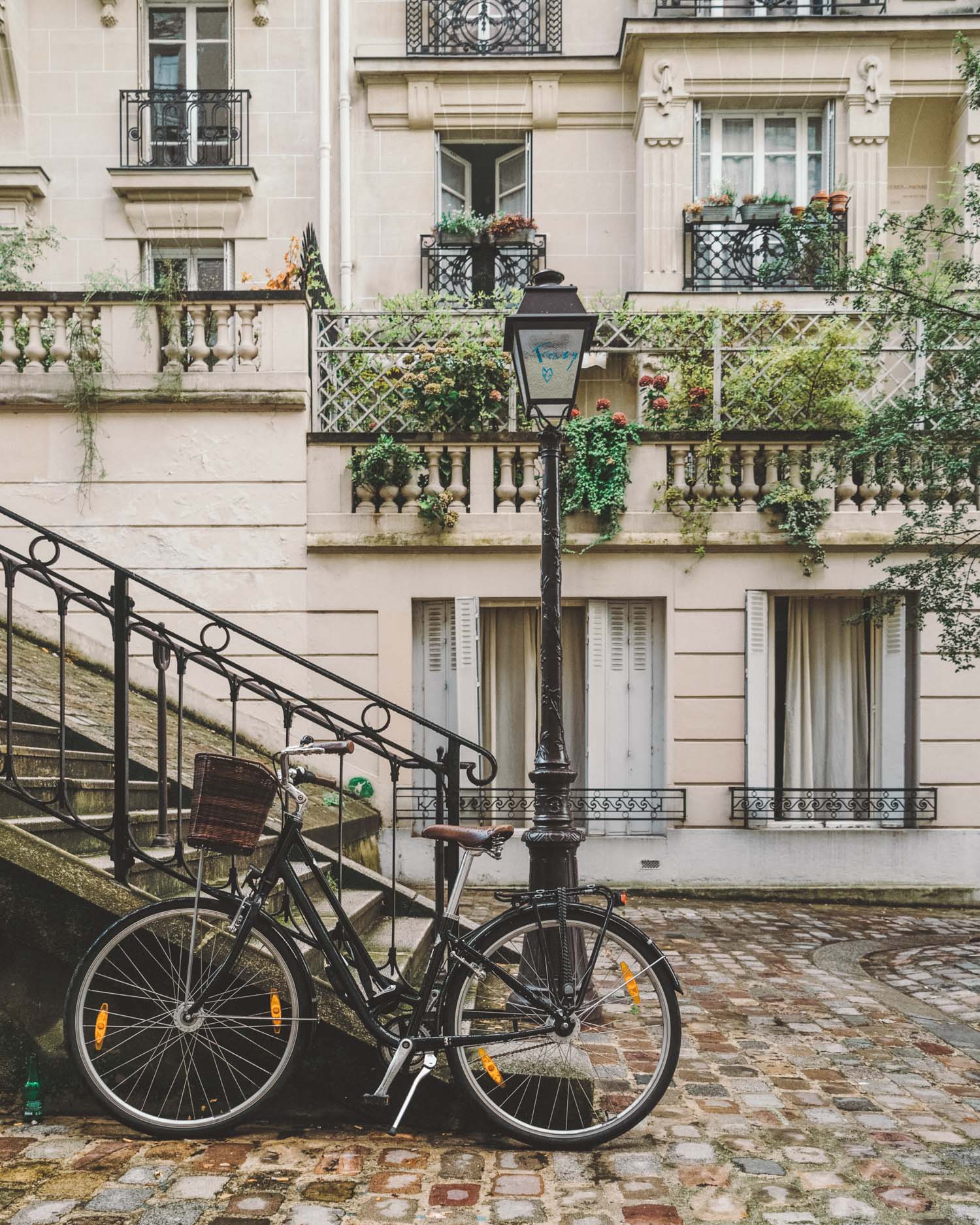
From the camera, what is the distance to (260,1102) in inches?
153

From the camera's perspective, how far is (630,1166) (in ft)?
12.6

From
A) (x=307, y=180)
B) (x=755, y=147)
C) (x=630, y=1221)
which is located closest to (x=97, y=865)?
(x=630, y=1221)

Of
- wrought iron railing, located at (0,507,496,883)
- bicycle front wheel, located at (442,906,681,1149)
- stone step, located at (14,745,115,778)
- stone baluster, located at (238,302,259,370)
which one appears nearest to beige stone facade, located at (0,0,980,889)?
stone baluster, located at (238,302,259,370)

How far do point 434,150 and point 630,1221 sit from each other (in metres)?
12.4

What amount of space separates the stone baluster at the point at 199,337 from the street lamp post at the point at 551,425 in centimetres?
525

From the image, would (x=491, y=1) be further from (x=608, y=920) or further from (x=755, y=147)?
(x=608, y=920)

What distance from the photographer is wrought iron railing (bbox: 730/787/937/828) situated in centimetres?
1002

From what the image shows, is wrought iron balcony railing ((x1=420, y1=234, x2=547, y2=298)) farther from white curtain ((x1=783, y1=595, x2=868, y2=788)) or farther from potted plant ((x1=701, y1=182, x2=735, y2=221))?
white curtain ((x1=783, y1=595, x2=868, y2=788))

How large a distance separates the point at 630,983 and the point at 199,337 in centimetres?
742

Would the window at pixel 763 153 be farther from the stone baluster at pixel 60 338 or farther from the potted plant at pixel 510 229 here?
the stone baluster at pixel 60 338

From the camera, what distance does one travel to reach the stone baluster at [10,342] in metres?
9.60

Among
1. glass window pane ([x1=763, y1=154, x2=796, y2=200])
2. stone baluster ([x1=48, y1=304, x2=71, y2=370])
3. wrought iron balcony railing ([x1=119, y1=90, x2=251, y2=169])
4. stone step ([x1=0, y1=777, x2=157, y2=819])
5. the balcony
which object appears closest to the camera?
stone step ([x1=0, y1=777, x2=157, y2=819])

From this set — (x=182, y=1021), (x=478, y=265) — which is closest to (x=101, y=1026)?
(x=182, y=1021)

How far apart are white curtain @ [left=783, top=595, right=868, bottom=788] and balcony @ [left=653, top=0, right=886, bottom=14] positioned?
23.6 feet
